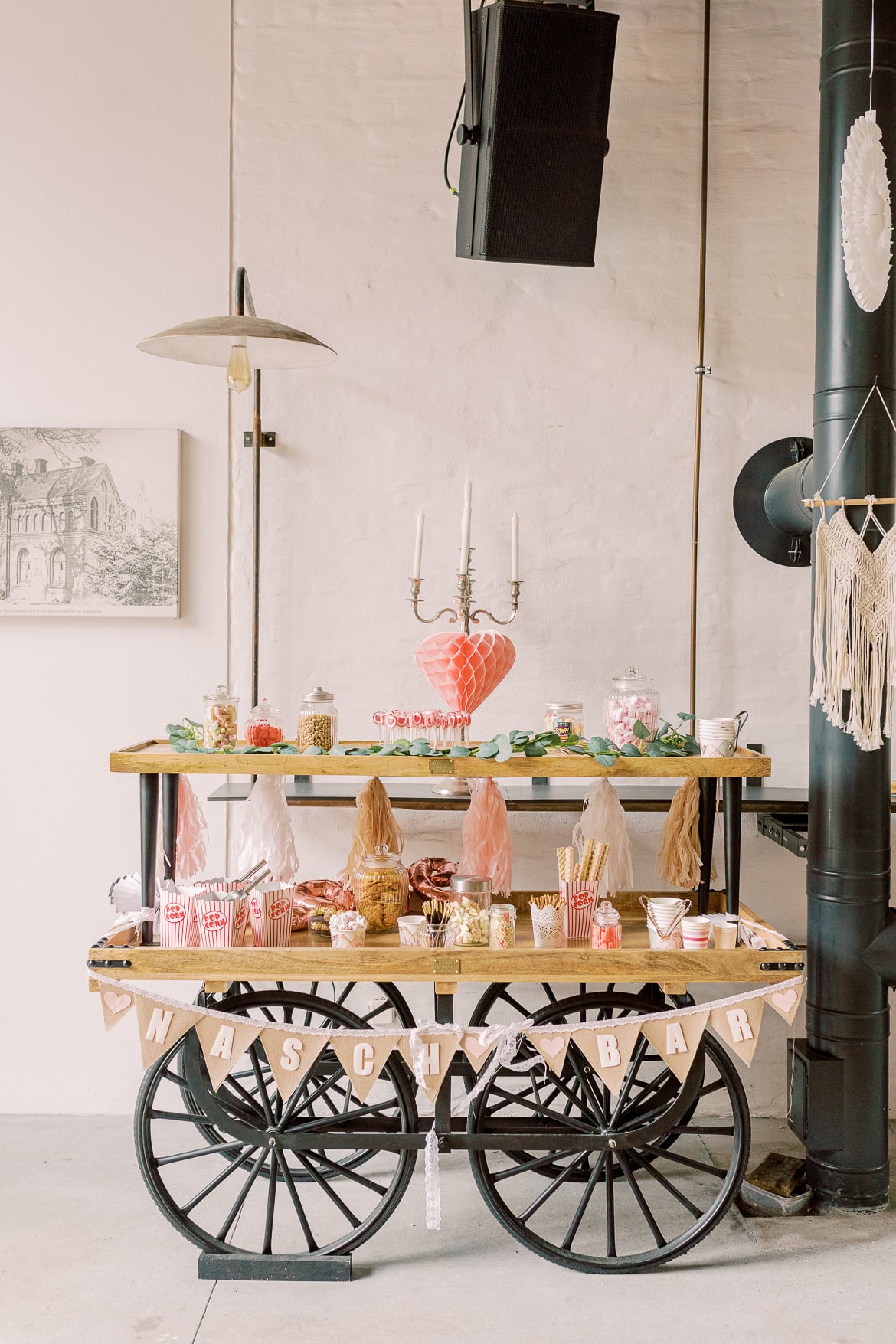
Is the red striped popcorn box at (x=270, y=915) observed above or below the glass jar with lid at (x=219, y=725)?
below

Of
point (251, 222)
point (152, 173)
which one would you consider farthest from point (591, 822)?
point (152, 173)

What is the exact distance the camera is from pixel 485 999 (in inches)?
116

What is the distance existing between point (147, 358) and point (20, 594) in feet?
2.86

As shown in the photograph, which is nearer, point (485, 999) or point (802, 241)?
point (485, 999)

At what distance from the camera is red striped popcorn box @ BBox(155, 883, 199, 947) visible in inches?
107

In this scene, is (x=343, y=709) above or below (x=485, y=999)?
above

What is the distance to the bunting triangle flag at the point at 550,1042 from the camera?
8.69 ft

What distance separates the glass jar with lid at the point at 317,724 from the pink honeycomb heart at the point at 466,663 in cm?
27

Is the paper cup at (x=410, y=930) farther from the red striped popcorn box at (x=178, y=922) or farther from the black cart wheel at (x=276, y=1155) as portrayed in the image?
the red striped popcorn box at (x=178, y=922)

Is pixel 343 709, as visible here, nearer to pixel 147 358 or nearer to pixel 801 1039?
pixel 147 358

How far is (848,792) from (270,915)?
1.58 metres

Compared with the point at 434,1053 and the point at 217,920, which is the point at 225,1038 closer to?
the point at 217,920

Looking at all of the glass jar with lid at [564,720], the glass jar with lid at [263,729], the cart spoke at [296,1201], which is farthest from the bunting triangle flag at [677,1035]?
the glass jar with lid at [263,729]

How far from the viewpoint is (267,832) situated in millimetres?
2951
